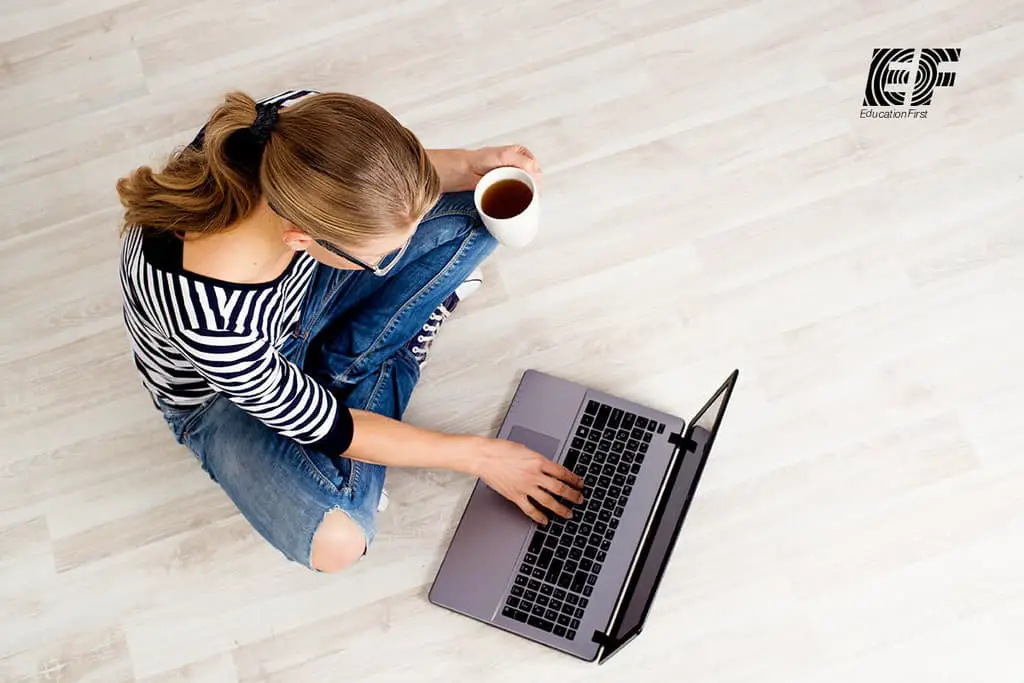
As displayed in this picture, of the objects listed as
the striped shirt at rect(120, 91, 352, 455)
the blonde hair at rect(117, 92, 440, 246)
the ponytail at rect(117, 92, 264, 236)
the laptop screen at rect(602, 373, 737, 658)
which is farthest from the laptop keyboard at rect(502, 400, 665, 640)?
the ponytail at rect(117, 92, 264, 236)

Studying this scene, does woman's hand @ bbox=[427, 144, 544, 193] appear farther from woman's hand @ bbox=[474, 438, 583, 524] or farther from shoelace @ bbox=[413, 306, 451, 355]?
woman's hand @ bbox=[474, 438, 583, 524]

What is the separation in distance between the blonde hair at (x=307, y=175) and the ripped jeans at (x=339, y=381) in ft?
1.13

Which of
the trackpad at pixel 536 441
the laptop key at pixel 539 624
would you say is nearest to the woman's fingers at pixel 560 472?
the trackpad at pixel 536 441

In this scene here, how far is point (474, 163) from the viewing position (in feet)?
4.83

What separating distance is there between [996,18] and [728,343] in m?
0.96

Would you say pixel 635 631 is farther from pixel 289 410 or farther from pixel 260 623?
pixel 260 623

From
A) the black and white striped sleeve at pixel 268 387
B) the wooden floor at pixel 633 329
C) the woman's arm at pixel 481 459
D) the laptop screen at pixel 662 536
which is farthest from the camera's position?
the wooden floor at pixel 633 329

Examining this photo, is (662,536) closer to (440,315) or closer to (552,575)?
(552,575)

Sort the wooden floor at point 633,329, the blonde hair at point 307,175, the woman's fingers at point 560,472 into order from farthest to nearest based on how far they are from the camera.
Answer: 1. the wooden floor at point 633,329
2. the woman's fingers at point 560,472
3. the blonde hair at point 307,175

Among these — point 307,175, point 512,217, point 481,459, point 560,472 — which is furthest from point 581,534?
point 307,175

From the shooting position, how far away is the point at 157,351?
1.28m

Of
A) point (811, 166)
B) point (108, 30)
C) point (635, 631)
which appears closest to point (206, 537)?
point (635, 631)

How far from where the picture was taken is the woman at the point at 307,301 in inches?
40.9

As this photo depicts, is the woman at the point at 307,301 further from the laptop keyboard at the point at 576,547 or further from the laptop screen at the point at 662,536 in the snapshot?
the laptop screen at the point at 662,536
